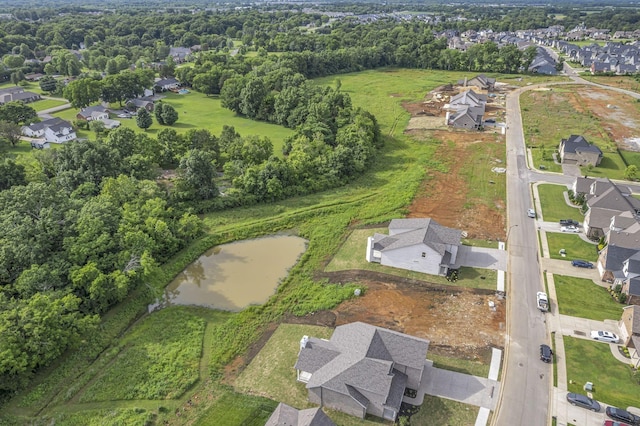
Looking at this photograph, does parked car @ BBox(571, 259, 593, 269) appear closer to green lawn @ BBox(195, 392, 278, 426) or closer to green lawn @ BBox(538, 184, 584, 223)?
green lawn @ BBox(538, 184, 584, 223)

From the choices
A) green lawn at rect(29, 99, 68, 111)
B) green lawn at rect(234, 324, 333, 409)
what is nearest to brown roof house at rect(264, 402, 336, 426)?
green lawn at rect(234, 324, 333, 409)

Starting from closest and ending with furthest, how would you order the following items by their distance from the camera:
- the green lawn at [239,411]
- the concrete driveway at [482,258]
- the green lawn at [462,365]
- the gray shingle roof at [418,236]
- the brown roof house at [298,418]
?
the brown roof house at [298,418], the green lawn at [239,411], the green lawn at [462,365], the gray shingle roof at [418,236], the concrete driveway at [482,258]

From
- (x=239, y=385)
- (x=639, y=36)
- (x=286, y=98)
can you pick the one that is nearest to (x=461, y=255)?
(x=239, y=385)

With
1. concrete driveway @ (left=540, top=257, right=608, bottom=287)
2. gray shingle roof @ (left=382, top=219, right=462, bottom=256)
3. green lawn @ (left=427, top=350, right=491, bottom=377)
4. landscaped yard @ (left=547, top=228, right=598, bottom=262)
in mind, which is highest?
gray shingle roof @ (left=382, top=219, right=462, bottom=256)

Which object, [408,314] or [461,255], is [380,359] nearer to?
[408,314]

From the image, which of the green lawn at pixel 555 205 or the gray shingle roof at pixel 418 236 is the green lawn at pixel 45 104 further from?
the green lawn at pixel 555 205

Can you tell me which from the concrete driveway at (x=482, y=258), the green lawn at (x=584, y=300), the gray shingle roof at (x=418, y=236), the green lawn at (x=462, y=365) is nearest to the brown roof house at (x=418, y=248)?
the gray shingle roof at (x=418, y=236)
